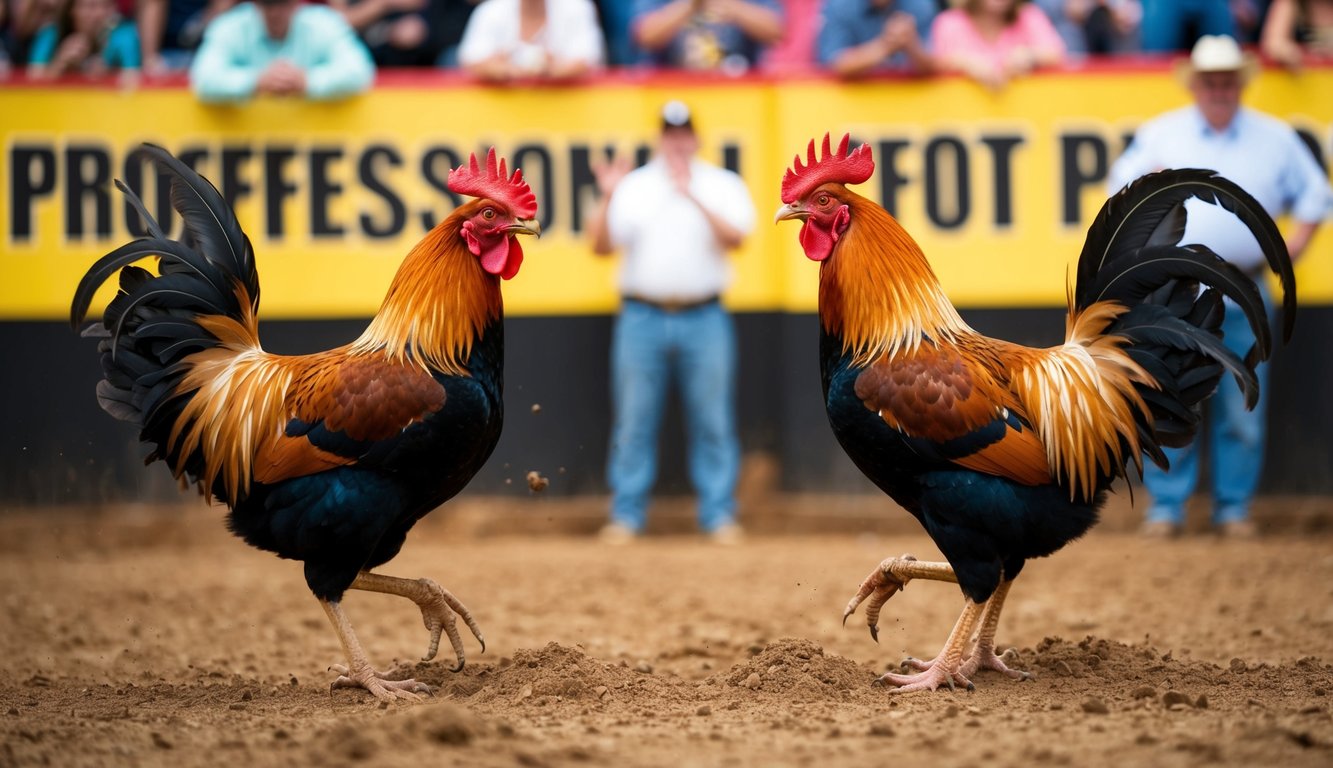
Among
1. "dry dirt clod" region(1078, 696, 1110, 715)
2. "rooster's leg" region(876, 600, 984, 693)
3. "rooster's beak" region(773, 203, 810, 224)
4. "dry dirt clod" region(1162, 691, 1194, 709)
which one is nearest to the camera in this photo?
"dry dirt clod" region(1078, 696, 1110, 715)

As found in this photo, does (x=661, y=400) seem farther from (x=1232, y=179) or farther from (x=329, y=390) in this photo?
(x=329, y=390)

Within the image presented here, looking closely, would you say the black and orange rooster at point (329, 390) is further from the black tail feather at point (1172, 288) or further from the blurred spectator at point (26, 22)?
the blurred spectator at point (26, 22)

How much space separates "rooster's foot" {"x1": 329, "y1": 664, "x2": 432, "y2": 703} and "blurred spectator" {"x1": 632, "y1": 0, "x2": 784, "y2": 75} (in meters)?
5.96

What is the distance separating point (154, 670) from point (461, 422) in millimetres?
2152

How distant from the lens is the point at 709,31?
10.8 metres

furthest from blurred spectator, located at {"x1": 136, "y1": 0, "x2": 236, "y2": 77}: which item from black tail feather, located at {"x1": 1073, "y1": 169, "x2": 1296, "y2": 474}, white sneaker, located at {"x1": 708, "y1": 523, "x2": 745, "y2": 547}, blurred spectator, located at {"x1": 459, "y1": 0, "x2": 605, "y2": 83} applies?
black tail feather, located at {"x1": 1073, "y1": 169, "x2": 1296, "y2": 474}

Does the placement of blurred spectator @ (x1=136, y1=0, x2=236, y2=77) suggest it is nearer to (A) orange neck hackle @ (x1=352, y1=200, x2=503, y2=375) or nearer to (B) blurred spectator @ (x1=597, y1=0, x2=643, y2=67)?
(B) blurred spectator @ (x1=597, y1=0, x2=643, y2=67)

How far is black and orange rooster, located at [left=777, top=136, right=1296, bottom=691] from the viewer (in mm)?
5625

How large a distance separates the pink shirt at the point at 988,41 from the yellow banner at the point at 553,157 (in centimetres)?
25

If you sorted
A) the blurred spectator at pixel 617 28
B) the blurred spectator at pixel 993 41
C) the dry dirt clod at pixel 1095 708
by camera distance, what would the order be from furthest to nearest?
the blurred spectator at pixel 617 28
the blurred spectator at pixel 993 41
the dry dirt clod at pixel 1095 708

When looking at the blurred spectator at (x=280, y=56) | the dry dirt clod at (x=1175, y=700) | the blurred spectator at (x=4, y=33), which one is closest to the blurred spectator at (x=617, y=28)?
the blurred spectator at (x=280, y=56)

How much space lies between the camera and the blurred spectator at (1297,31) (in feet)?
33.8

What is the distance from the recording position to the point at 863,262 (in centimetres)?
587

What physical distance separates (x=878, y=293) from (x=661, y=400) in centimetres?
469
